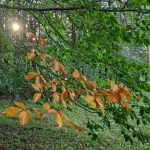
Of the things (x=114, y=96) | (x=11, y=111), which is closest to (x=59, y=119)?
(x=11, y=111)

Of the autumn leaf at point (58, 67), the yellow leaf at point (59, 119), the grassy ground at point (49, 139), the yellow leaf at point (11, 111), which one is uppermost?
the autumn leaf at point (58, 67)

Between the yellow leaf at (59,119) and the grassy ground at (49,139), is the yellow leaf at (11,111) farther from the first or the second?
the grassy ground at (49,139)

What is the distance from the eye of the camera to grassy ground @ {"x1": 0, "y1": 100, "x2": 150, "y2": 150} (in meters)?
10.7

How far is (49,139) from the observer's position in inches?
457

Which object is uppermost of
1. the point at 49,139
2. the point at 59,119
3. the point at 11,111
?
the point at 11,111

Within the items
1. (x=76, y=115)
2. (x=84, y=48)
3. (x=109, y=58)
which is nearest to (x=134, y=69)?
(x=109, y=58)

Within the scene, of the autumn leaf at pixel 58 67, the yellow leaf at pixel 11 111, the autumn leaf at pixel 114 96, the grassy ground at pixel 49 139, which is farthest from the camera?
the grassy ground at pixel 49 139

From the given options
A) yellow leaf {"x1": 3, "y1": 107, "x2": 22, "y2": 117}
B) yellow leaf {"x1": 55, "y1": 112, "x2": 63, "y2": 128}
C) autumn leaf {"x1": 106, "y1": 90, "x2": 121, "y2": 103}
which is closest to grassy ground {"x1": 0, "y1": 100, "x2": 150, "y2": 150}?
autumn leaf {"x1": 106, "y1": 90, "x2": 121, "y2": 103}

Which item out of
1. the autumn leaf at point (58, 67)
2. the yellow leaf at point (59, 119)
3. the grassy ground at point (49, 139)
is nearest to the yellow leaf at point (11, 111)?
the yellow leaf at point (59, 119)

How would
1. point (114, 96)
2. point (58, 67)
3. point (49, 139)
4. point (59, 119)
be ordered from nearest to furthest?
point (59, 119)
point (114, 96)
point (58, 67)
point (49, 139)

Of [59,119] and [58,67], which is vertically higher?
[58,67]

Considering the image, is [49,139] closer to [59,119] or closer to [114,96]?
[114,96]

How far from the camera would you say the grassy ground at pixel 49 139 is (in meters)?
10.7

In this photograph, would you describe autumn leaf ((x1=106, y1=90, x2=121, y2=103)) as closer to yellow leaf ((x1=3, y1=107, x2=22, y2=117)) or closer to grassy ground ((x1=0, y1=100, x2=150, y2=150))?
yellow leaf ((x1=3, y1=107, x2=22, y2=117))
